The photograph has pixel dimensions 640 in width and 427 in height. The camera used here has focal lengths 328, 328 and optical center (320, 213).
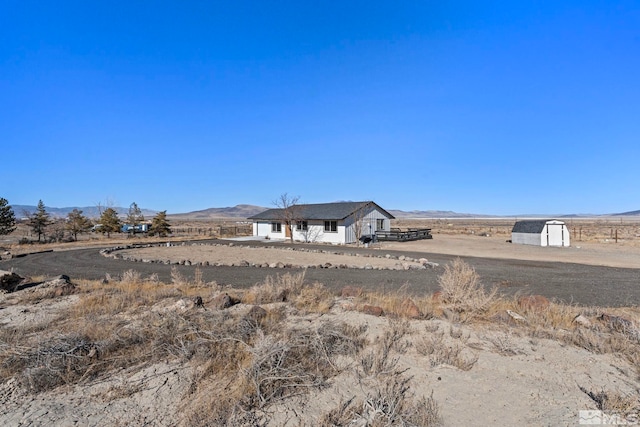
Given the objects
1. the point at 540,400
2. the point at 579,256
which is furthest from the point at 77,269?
the point at 579,256

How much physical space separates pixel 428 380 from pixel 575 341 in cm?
278

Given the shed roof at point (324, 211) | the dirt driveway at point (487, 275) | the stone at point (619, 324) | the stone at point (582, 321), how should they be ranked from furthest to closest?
the shed roof at point (324, 211) < the dirt driveway at point (487, 275) < the stone at point (582, 321) < the stone at point (619, 324)

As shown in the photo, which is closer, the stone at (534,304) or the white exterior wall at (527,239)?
the stone at (534,304)

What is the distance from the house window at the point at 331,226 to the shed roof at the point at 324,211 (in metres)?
0.71

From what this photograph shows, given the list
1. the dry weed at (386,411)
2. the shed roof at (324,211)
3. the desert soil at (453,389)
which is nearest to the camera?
the dry weed at (386,411)

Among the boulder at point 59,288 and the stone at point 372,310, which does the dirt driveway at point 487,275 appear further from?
the boulder at point 59,288

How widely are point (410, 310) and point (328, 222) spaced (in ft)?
82.1

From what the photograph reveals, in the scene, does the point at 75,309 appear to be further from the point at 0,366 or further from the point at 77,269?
the point at 77,269

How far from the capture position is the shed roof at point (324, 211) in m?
30.7

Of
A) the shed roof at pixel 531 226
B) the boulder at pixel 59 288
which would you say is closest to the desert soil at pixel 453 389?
the boulder at pixel 59 288

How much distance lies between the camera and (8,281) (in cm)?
968

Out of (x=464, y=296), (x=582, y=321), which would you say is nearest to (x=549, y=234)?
(x=582, y=321)

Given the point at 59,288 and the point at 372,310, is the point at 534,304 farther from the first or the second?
the point at 59,288

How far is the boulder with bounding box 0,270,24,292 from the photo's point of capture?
9.41 meters
